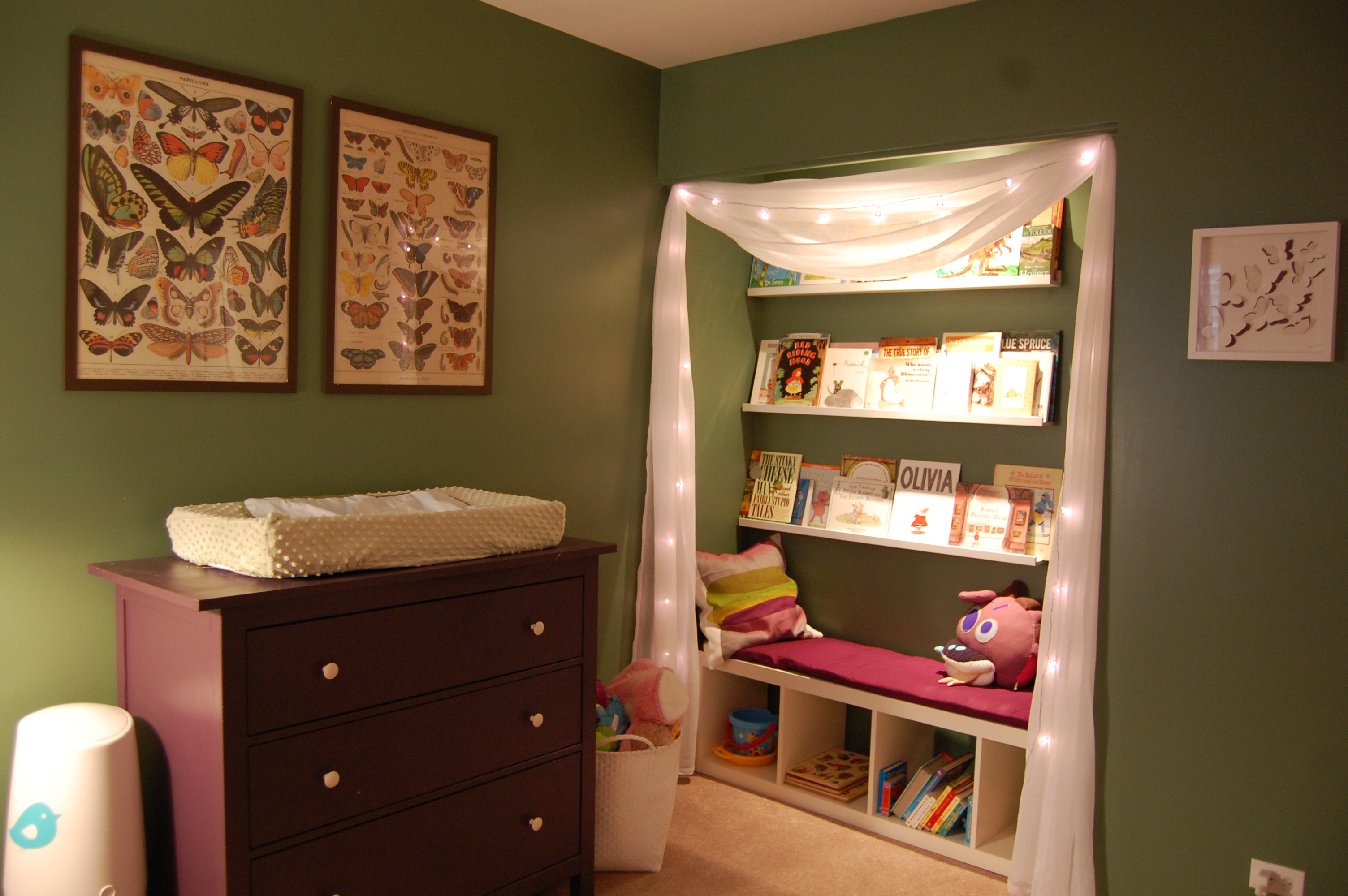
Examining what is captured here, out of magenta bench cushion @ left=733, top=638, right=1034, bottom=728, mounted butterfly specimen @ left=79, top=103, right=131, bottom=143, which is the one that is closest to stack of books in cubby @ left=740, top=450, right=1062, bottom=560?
magenta bench cushion @ left=733, top=638, right=1034, bottom=728

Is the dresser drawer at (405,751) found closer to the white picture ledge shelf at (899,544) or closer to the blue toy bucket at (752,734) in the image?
the blue toy bucket at (752,734)

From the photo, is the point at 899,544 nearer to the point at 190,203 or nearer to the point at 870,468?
the point at 870,468

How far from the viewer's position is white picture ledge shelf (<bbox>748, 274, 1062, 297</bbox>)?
320 cm

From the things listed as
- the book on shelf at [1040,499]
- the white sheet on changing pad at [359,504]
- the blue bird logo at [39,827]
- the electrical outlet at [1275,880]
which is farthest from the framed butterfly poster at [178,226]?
the electrical outlet at [1275,880]

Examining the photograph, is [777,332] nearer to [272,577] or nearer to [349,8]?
[349,8]

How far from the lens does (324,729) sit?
209 cm

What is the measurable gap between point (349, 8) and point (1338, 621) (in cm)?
285

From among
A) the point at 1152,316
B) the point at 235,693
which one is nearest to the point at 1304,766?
the point at 1152,316

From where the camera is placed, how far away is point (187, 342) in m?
2.31

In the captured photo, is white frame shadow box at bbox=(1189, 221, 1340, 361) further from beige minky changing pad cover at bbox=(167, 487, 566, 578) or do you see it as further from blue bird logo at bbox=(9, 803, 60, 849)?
blue bird logo at bbox=(9, 803, 60, 849)

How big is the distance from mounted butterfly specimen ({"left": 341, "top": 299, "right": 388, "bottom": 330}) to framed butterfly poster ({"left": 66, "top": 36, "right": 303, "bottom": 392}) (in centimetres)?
16

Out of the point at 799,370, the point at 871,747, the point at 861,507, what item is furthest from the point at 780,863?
the point at 799,370

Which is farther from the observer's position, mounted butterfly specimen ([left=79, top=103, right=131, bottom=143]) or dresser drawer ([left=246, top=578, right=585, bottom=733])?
mounted butterfly specimen ([left=79, top=103, right=131, bottom=143])

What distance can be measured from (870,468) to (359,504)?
6.28 feet
